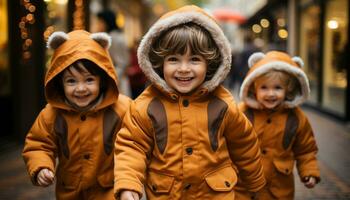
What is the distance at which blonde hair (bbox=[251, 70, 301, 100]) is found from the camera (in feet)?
13.3

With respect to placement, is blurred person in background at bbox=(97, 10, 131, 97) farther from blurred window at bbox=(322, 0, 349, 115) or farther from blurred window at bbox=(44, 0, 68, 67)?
blurred window at bbox=(322, 0, 349, 115)

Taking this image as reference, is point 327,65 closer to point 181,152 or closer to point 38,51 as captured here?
point 38,51

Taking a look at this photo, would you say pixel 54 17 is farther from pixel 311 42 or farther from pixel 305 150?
pixel 311 42

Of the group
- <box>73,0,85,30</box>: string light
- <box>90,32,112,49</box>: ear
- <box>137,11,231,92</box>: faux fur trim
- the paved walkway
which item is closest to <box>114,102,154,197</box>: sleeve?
<box>137,11,231,92</box>: faux fur trim

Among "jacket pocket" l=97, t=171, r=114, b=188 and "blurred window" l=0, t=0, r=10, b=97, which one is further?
"blurred window" l=0, t=0, r=10, b=97

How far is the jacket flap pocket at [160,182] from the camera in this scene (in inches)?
115

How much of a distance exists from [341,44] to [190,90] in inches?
368

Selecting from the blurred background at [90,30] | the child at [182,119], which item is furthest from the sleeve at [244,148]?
the blurred background at [90,30]

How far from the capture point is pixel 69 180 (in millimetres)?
3428

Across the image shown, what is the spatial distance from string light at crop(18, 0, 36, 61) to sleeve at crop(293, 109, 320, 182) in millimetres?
5476

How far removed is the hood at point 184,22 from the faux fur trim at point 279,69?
1.04 meters

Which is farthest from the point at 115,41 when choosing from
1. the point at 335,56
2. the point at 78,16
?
the point at 335,56

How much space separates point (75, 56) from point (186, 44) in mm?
854

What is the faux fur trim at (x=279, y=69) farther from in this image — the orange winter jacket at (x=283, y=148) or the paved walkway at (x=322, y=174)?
the paved walkway at (x=322, y=174)
